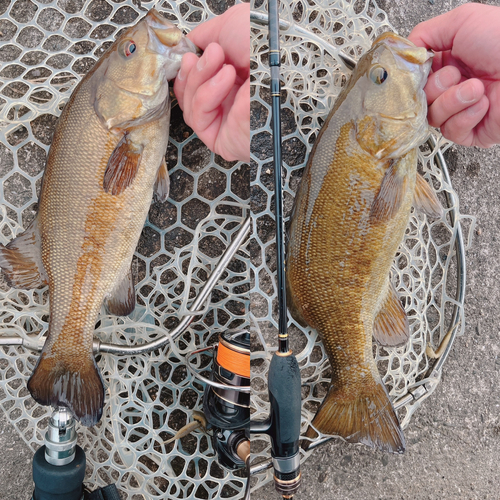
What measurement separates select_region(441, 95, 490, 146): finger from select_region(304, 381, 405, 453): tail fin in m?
0.53

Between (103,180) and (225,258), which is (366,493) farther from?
(103,180)

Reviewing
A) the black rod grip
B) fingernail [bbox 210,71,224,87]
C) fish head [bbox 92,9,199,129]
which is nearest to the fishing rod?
the black rod grip

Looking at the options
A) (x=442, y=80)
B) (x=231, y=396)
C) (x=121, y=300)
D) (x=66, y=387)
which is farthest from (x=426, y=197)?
(x=66, y=387)

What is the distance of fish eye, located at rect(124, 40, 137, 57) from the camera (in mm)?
758

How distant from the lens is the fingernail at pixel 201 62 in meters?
0.70

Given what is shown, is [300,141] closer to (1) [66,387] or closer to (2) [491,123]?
(2) [491,123]

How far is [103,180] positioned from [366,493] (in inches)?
36.7

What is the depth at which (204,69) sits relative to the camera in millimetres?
708

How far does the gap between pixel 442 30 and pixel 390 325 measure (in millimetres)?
629

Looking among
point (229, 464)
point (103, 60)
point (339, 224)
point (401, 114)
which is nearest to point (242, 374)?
point (229, 464)

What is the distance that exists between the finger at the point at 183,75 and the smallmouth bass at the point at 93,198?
2cm

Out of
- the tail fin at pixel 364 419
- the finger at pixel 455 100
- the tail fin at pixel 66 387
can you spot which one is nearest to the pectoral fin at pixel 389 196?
the finger at pixel 455 100

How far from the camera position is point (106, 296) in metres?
0.82

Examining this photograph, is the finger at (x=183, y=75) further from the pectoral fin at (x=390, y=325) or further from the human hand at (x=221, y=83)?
the pectoral fin at (x=390, y=325)
